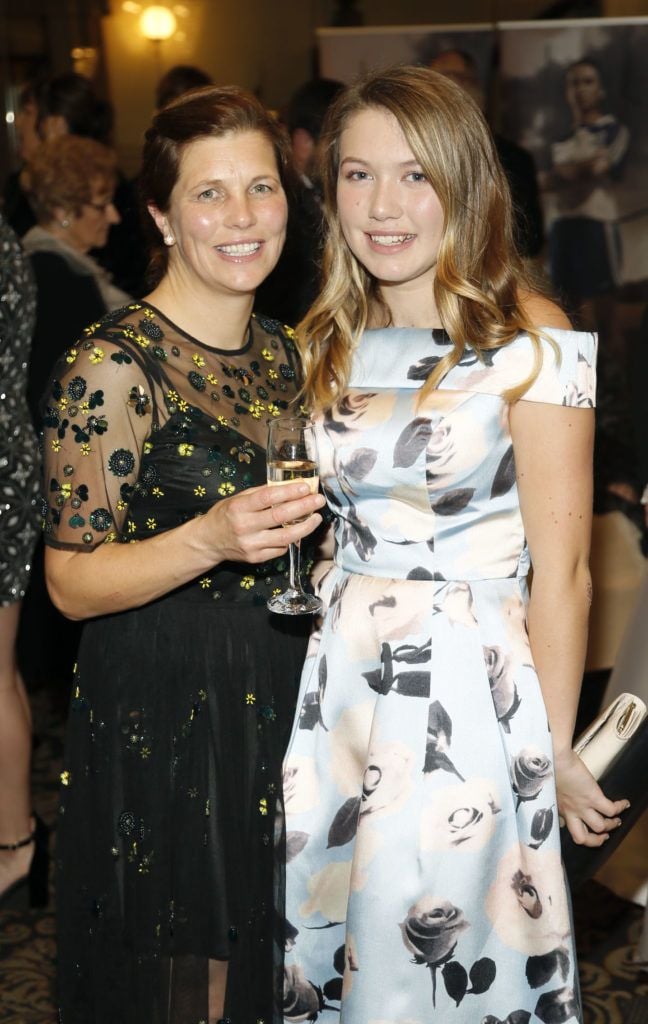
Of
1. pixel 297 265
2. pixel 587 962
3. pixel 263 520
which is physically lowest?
pixel 587 962

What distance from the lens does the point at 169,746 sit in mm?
2086

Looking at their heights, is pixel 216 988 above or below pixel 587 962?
above

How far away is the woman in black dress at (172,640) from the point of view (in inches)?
79.6

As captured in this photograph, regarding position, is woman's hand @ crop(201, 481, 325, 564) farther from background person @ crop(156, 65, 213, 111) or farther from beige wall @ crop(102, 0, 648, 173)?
beige wall @ crop(102, 0, 648, 173)

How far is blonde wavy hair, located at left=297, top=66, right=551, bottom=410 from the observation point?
1906mm

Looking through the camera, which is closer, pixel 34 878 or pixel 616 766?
pixel 616 766

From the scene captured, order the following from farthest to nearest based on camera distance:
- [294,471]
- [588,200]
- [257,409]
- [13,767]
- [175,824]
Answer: [588,200] < [13,767] < [257,409] < [175,824] < [294,471]

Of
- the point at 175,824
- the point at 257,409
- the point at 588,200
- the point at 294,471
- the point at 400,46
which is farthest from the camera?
the point at 588,200

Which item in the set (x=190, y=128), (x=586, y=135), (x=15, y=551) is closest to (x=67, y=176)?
(x=15, y=551)

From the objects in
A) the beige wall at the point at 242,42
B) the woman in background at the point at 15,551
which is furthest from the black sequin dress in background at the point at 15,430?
the beige wall at the point at 242,42

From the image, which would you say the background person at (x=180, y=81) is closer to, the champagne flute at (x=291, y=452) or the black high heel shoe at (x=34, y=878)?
the black high heel shoe at (x=34, y=878)

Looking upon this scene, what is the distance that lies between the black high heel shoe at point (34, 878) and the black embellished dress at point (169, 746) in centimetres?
126

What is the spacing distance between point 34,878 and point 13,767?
1.06 feet

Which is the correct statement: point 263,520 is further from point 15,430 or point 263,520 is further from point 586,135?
point 586,135
